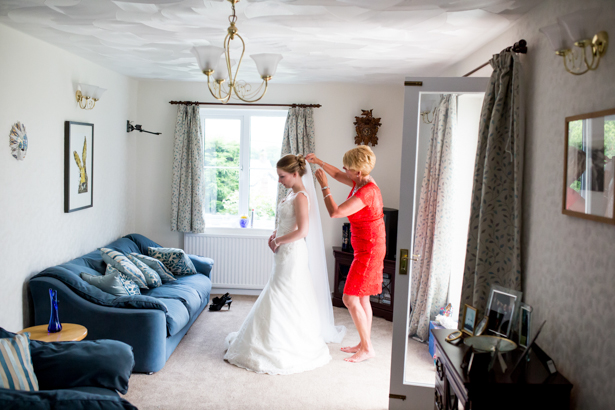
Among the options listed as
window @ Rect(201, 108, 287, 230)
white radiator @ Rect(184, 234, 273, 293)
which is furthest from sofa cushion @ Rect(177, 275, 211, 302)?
window @ Rect(201, 108, 287, 230)

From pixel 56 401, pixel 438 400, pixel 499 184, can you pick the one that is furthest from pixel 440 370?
pixel 56 401

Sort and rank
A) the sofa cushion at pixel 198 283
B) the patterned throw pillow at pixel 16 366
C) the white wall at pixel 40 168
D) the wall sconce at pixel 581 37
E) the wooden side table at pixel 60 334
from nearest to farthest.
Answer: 1. the wall sconce at pixel 581 37
2. the patterned throw pillow at pixel 16 366
3. the wooden side table at pixel 60 334
4. the white wall at pixel 40 168
5. the sofa cushion at pixel 198 283

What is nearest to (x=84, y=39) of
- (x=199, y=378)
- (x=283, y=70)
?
(x=283, y=70)

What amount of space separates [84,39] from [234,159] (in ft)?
7.89

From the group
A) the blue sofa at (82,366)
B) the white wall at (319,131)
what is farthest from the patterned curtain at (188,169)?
the blue sofa at (82,366)

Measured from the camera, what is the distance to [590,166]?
1847 millimetres

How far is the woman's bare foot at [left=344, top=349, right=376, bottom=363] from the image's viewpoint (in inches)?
148

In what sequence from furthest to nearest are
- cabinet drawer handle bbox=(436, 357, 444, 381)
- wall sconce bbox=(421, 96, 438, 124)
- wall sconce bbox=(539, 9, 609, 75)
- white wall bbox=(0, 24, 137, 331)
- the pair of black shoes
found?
the pair of black shoes, white wall bbox=(0, 24, 137, 331), wall sconce bbox=(421, 96, 438, 124), cabinet drawer handle bbox=(436, 357, 444, 381), wall sconce bbox=(539, 9, 609, 75)

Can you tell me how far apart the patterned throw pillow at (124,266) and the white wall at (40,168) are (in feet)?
1.11

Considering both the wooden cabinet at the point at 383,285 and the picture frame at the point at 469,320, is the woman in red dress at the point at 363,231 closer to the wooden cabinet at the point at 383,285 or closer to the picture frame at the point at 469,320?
the wooden cabinet at the point at 383,285

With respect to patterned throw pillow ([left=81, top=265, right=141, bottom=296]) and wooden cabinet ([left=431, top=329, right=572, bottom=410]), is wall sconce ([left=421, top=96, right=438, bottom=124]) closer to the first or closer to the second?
wooden cabinet ([left=431, top=329, right=572, bottom=410])

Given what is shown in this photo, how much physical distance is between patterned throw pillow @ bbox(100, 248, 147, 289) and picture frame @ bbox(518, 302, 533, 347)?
3.14 meters

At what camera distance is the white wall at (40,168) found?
10.7 feet

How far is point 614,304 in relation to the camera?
5.62ft
